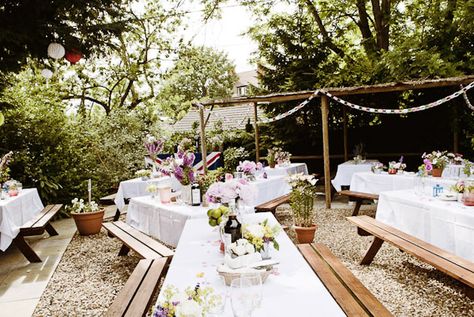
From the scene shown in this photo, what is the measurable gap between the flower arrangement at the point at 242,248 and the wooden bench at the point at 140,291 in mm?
758

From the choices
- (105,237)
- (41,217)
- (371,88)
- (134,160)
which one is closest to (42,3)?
(41,217)

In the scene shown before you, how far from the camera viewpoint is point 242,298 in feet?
4.87

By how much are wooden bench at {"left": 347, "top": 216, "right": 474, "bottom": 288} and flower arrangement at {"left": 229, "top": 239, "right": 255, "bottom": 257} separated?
1.72 m

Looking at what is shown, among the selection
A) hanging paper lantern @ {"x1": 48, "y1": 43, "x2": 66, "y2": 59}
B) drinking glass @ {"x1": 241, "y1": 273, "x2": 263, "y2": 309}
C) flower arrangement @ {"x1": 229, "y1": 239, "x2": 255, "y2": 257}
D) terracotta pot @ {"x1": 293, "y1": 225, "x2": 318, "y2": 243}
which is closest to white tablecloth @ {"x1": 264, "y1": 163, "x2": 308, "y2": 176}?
terracotta pot @ {"x1": 293, "y1": 225, "x2": 318, "y2": 243}

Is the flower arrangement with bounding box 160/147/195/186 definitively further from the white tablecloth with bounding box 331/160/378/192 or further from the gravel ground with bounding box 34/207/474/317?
the white tablecloth with bounding box 331/160/378/192

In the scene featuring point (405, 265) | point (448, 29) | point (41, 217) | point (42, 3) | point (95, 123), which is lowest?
point (405, 265)

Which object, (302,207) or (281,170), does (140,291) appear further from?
(281,170)

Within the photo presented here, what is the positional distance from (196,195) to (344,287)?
7.29ft

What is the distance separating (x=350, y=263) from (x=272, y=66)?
32.4 ft

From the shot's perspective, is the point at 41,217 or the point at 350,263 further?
the point at 41,217

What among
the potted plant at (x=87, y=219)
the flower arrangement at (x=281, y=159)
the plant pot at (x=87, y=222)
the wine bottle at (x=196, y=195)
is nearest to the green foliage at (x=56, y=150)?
the potted plant at (x=87, y=219)

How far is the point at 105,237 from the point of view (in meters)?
6.68

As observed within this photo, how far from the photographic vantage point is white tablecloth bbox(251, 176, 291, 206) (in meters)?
6.61

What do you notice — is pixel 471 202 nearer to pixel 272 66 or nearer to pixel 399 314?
pixel 399 314
